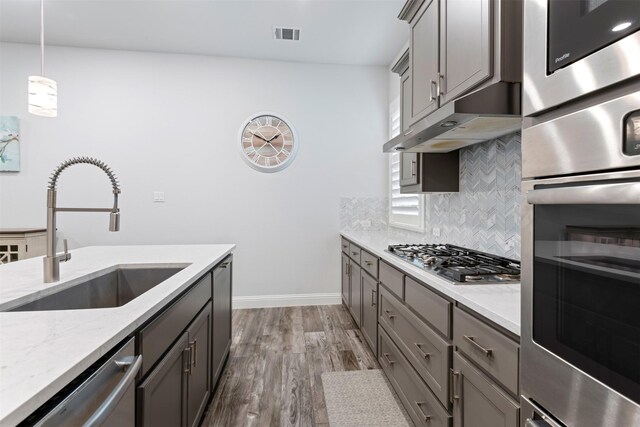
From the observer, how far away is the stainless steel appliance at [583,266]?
0.55 m

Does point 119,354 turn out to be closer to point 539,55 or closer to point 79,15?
point 539,55

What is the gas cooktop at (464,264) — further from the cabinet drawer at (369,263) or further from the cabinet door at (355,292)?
the cabinet door at (355,292)

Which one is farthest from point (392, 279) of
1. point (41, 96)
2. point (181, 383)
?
point (41, 96)

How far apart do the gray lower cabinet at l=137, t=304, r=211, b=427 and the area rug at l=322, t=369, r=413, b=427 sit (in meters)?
0.78

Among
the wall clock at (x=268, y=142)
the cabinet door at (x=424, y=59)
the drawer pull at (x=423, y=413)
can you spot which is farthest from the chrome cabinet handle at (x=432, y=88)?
the wall clock at (x=268, y=142)

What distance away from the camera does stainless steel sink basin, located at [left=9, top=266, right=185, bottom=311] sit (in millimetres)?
1289

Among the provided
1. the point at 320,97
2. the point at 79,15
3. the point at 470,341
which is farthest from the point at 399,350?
the point at 79,15

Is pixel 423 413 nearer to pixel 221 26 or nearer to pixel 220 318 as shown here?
pixel 220 318

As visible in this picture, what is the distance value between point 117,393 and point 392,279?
155 cm

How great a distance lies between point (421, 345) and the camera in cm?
159

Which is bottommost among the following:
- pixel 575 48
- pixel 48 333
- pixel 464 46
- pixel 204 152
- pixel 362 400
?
pixel 362 400

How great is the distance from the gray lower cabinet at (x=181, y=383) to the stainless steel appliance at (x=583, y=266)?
1.09 m

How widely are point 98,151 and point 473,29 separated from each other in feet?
12.7

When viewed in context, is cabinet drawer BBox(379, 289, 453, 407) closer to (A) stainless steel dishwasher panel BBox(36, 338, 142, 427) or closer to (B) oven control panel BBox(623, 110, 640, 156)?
(B) oven control panel BBox(623, 110, 640, 156)
